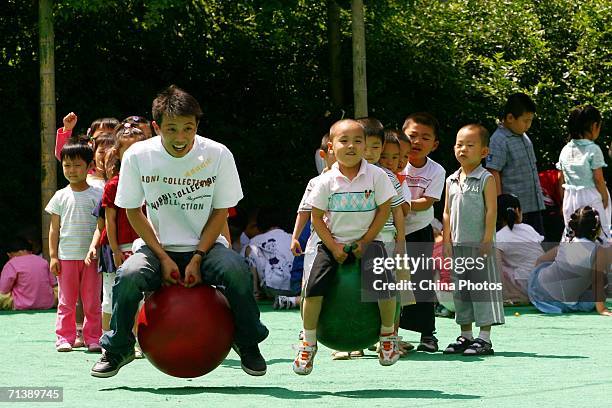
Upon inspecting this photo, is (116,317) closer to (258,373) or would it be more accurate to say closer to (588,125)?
(258,373)

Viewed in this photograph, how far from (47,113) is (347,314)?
721cm

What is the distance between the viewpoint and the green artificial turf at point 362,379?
7502 mm

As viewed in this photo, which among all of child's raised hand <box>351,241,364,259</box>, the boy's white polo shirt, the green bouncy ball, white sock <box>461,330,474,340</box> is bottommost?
white sock <box>461,330,474,340</box>

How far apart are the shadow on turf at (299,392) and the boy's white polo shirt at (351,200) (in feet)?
3.13

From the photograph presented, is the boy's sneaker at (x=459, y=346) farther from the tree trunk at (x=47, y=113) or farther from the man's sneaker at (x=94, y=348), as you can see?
the tree trunk at (x=47, y=113)

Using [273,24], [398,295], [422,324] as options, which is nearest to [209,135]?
[273,24]

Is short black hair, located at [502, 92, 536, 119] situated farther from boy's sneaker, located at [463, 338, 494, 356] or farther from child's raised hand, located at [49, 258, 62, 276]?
child's raised hand, located at [49, 258, 62, 276]

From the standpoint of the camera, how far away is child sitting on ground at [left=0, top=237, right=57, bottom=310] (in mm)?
13609

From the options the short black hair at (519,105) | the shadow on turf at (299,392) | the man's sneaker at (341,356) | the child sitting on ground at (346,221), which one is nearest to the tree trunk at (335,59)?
the short black hair at (519,105)

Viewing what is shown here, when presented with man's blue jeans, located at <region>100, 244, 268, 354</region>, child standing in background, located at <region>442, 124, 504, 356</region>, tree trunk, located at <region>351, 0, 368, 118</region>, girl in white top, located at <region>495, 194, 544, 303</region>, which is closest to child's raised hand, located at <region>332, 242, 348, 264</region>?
man's blue jeans, located at <region>100, 244, 268, 354</region>

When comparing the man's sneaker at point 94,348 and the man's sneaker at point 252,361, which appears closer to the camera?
the man's sneaker at point 252,361

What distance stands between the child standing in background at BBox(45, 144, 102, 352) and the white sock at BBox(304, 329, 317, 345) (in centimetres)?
275

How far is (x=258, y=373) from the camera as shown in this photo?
7816mm

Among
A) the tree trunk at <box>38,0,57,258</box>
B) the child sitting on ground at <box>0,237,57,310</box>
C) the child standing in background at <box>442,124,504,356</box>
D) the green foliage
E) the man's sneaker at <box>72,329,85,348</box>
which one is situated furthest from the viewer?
the green foliage
